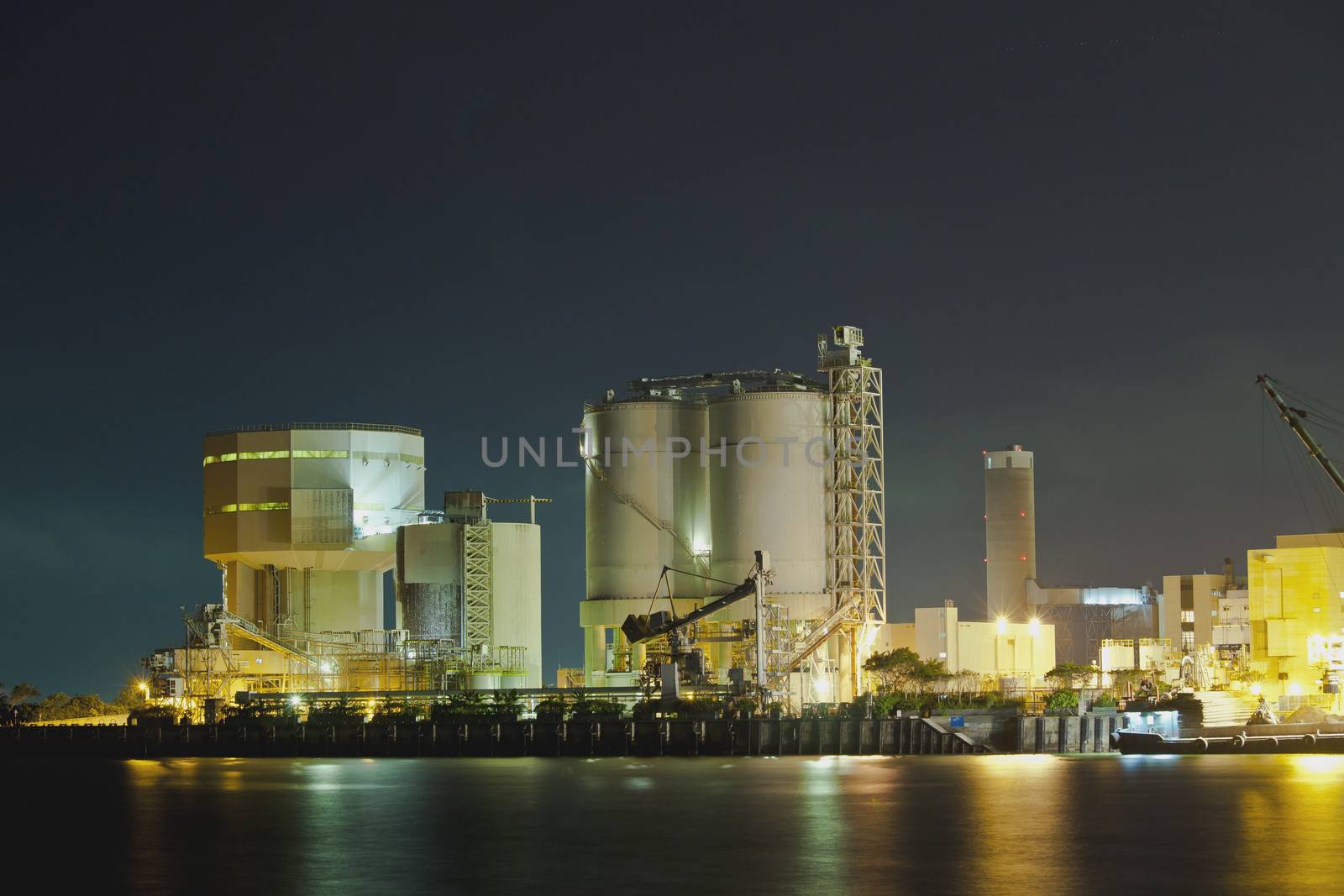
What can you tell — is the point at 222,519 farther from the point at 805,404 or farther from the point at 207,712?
the point at 805,404

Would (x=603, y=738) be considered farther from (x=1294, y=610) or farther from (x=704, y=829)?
(x=1294, y=610)

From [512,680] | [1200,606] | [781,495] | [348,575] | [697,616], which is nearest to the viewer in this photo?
[697,616]

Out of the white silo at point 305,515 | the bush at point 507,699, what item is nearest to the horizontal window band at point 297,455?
the white silo at point 305,515

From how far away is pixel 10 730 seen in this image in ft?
347

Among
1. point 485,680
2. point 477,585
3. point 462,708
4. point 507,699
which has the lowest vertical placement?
point 462,708

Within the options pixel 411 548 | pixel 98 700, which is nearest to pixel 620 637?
pixel 411 548

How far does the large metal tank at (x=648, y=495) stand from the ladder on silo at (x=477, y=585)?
718 centimetres

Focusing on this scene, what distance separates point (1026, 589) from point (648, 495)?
189 ft

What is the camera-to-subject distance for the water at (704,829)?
3938 cm

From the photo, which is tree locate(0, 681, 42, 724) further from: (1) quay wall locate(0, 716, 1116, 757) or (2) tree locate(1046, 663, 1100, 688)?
(2) tree locate(1046, 663, 1100, 688)

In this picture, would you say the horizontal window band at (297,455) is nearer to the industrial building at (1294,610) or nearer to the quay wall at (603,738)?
the quay wall at (603,738)

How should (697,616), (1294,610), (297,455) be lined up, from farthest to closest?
(297,455), (1294,610), (697,616)

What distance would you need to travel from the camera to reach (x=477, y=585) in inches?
4646

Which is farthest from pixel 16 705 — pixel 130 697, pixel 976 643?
pixel 976 643
